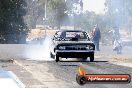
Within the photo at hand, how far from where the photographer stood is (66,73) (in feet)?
42.0

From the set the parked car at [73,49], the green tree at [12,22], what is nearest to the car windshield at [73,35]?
the parked car at [73,49]

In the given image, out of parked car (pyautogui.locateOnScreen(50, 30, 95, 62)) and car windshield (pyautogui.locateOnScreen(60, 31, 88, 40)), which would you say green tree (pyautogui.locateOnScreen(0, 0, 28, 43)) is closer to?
car windshield (pyautogui.locateOnScreen(60, 31, 88, 40))

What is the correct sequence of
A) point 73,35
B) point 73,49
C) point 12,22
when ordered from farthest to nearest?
point 12,22, point 73,35, point 73,49

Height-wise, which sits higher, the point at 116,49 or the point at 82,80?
the point at 82,80

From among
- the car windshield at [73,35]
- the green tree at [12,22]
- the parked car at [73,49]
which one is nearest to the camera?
the parked car at [73,49]

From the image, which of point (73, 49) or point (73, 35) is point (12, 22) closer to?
point (73, 35)

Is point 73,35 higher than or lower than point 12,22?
higher

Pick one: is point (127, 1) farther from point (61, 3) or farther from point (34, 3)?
point (34, 3)

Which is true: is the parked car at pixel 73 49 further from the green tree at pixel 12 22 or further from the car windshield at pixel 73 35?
the green tree at pixel 12 22

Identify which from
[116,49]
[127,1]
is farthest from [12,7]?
[116,49]

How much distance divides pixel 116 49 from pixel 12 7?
A: 73.1ft

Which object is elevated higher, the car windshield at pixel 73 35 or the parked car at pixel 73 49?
the car windshield at pixel 73 35

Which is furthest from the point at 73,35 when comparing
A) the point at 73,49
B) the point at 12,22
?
the point at 12,22

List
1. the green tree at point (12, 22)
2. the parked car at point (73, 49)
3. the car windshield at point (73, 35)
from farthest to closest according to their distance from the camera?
the green tree at point (12, 22) → the car windshield at point (73, 35) → the parked car at point (73, 49)
